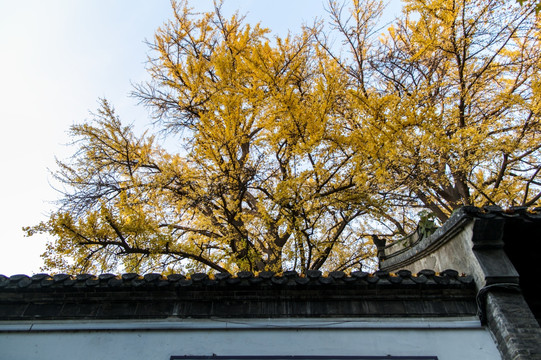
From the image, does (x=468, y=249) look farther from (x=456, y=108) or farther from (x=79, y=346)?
(x=79, y=346)

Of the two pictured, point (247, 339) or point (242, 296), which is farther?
point (242, 296)

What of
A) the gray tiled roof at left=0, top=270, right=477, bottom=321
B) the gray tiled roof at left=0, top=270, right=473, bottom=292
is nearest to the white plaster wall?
the gray tiled roof at left=0, top=270, right=477, bottom=321

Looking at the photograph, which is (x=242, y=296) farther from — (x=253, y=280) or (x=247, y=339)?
(x=247, y=339)

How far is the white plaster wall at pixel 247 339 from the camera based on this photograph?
13.3 feet

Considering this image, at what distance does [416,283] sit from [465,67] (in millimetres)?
6172

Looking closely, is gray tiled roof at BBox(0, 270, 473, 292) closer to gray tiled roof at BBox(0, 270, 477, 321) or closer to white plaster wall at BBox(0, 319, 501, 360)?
gray tiled roof at BBox(0, 270, 477, 321)

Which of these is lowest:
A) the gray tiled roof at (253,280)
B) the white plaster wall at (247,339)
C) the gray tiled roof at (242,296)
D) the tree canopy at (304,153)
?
the white plaster wall at (247,339)

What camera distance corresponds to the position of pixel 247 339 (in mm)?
4191

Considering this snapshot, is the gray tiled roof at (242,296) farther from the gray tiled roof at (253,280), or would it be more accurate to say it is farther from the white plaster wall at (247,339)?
the white plaster wall at (247,339)

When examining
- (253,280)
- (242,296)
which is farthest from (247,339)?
(253,280)

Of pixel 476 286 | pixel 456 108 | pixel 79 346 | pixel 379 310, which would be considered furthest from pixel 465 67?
pixel 79 346

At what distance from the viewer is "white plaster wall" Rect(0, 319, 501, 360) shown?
13.3 feet

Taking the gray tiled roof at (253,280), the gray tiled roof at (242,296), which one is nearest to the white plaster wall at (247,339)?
the gray tiled roof at (242,296)

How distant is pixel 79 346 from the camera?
13.9 feet
